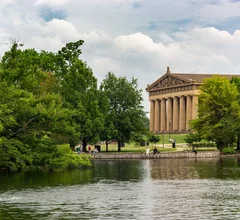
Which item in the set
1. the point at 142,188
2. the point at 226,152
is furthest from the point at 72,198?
the point at 226,152

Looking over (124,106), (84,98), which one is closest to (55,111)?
(84,98)

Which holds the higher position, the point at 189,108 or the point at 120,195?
the point at 189,108

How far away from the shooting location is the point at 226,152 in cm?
11369

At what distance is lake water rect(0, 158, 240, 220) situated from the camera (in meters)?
38.2

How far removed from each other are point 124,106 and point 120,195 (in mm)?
72103

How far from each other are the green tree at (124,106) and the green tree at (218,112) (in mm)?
10311

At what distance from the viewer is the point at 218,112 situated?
119 metres

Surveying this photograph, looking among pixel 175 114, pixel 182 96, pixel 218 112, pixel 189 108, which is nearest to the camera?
pixel 218 112

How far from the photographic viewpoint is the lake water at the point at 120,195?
38.2m

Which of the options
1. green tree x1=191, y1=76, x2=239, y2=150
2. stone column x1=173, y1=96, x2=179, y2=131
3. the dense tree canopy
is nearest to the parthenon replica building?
stone column x1=173, y1=96, x2=179, y2=131

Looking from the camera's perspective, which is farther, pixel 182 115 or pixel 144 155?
pixel 182 115

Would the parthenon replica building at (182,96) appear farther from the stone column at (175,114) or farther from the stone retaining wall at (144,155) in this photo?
the stone retaining wall at (144,155)

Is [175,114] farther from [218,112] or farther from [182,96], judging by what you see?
[218,112]

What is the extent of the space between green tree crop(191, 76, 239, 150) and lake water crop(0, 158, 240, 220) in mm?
45646
